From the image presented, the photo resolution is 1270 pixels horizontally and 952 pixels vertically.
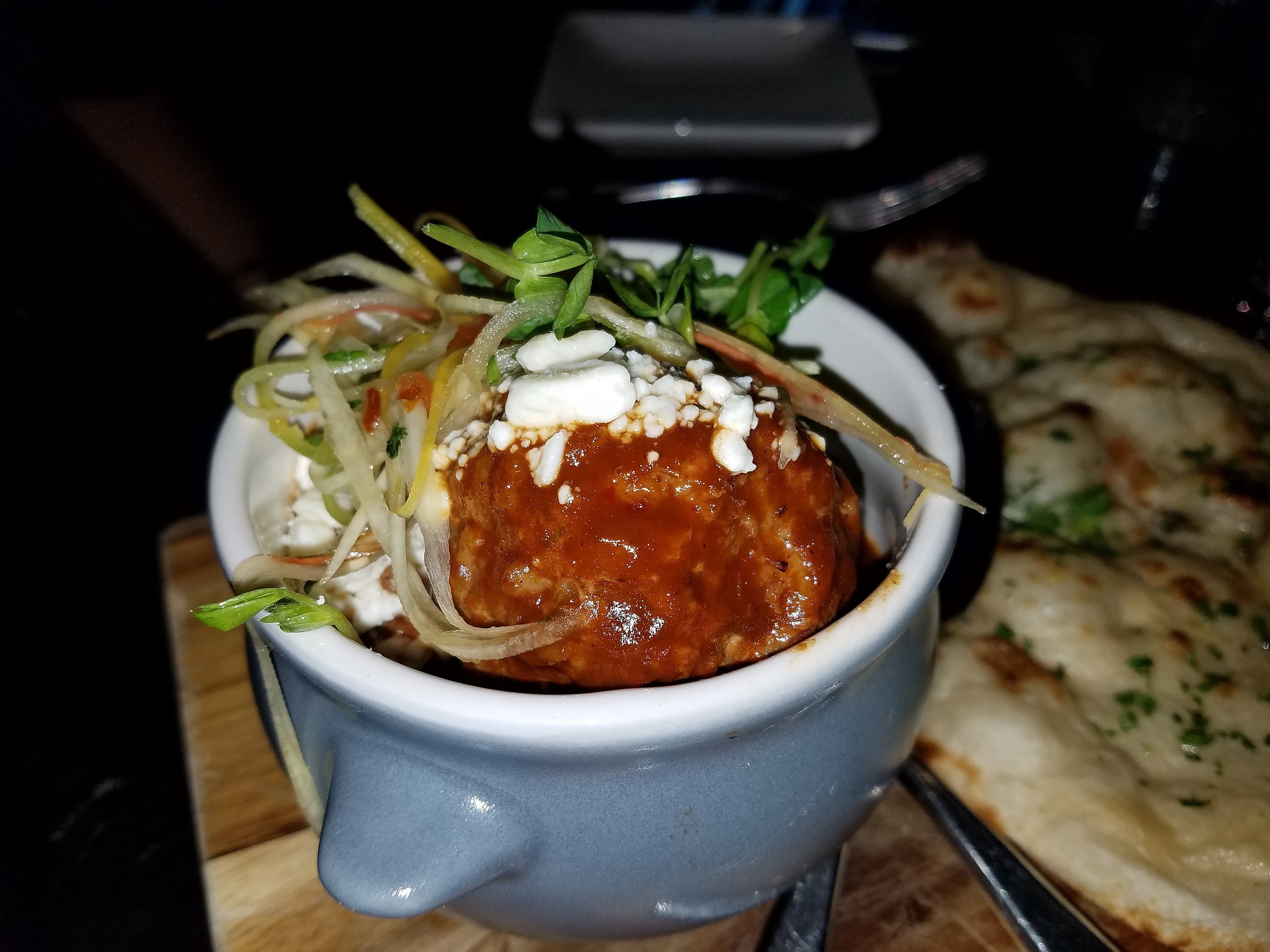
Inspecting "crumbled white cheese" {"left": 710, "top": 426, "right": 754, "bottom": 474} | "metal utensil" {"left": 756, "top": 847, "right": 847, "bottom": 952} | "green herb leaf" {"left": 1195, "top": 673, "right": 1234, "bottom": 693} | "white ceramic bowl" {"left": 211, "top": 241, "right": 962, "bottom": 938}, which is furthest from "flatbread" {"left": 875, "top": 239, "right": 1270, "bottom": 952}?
"crumbled white cheese" {"left": 710, "top": 426, "right": 754, "bottom": 474}

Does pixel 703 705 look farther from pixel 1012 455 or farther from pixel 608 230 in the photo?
pixel 608 230

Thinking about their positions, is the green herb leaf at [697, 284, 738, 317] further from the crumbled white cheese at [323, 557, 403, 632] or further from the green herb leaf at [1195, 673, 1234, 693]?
the green herb leaf at [1195, 673, 1234, 693]

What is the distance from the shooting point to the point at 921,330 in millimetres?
2129

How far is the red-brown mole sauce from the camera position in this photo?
0.95 m

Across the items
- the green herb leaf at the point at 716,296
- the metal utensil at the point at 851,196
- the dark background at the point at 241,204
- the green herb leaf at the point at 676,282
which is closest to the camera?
the green herb leaf at the point at 676,282

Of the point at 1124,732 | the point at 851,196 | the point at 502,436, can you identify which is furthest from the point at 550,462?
the point at 851,196

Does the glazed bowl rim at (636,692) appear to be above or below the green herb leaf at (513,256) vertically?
below

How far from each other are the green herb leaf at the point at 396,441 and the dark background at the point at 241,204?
1.15 m

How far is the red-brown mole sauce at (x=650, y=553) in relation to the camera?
946mm

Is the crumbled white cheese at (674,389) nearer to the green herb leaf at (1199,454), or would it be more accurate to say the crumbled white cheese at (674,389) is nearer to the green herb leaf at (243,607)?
the green herb leaf at (243,607)

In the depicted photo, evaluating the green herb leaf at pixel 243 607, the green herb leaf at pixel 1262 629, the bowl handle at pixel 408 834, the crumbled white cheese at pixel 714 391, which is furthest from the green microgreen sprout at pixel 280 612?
the green herb leaf at pixel 1262 629

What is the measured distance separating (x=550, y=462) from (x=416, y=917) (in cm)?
64

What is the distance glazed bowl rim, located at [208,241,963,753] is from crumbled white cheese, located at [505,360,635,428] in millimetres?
273

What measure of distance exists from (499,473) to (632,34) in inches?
139
